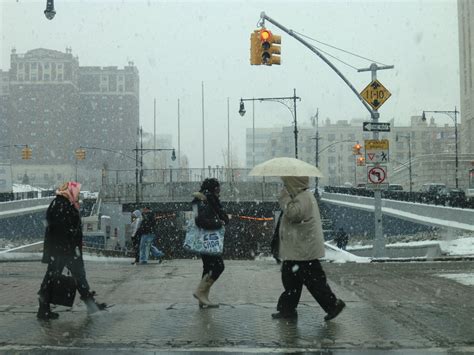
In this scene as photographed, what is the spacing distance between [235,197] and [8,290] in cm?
3670

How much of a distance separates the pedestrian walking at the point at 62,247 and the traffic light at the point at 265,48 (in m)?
10.5

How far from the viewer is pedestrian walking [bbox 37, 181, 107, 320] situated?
7.45m

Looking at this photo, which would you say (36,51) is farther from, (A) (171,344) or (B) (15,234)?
(A) (171,344)

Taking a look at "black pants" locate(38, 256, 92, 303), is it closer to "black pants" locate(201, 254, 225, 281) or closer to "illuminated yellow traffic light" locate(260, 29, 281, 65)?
"black pants" locate(201, 254, 225, 281)

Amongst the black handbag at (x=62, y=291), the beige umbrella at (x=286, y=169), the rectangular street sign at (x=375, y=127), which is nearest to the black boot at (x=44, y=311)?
the black handbag at (x=62, y=291)

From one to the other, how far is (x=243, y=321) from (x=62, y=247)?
7.91 ft

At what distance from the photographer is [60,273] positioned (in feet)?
24.8

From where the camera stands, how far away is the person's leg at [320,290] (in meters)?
7.05

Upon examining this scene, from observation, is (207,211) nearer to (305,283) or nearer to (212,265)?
(212,265)

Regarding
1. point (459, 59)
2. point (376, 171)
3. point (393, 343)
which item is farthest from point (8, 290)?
point (459, 59)

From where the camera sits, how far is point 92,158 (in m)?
140

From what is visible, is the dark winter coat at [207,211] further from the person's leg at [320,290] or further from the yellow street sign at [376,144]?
the yellow street sign at [376,144]

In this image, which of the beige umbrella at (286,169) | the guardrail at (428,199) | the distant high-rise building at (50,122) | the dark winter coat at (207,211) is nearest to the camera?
the beige umbrella at (286,169)

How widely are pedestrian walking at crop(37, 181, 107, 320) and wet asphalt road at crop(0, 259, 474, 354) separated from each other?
261 mm
